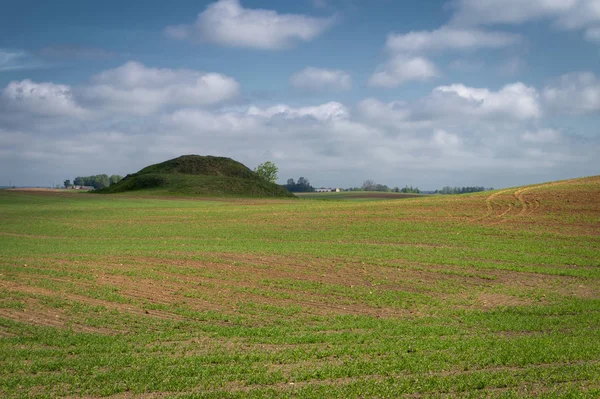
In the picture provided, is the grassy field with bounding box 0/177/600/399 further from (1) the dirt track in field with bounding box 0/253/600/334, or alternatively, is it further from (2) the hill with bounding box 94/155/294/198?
(2) the hill with bounding box 94/155/294/198

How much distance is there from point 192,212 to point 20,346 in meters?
44.1

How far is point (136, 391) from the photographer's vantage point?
9.41 m

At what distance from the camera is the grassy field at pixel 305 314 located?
9875 millimetres

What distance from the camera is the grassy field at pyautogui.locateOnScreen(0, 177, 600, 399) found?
9.88 metres

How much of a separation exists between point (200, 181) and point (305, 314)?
335ft

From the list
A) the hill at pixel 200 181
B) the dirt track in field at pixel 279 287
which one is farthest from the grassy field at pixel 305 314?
the hill at pixel 200 181

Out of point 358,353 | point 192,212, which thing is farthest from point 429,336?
point 192,212

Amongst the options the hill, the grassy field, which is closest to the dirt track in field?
the grassy field

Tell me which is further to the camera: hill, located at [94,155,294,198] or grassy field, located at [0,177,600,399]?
hill, located at [94,155,294,198]

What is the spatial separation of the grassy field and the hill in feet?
238

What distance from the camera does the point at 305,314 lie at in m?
15.8

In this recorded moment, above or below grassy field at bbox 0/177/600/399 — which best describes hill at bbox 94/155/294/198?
above

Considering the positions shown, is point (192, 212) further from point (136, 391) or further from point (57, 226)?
point (136, 391)

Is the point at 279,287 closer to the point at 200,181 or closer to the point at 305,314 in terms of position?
the point at 305,314
